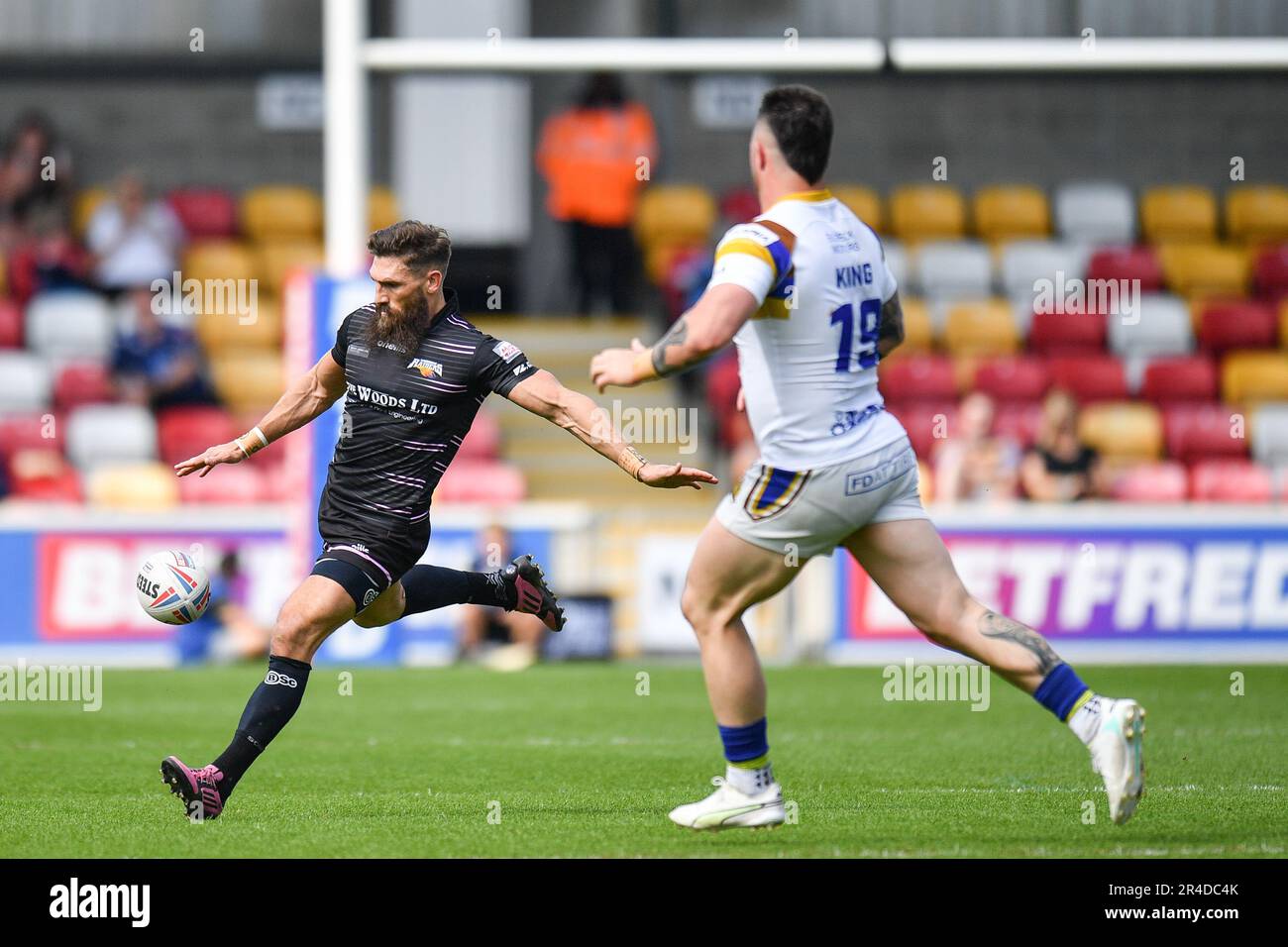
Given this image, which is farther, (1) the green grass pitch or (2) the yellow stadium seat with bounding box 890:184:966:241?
(2) the yellow stadium seat with bounding box 890:184:966:241

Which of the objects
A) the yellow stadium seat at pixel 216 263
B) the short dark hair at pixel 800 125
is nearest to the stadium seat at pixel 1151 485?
the yellow stadium seat at pixel 216 263

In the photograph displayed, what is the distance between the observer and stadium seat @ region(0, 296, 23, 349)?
19.0 metres

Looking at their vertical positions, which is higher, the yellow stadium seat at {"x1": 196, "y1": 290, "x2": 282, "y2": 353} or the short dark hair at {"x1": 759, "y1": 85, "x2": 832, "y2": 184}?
the short dark hair at {"x1": 759, "y1": 85, "x2": 832, "y2": 184}

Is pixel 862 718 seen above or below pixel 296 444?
below

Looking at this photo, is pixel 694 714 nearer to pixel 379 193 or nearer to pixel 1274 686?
pixel 1274 686

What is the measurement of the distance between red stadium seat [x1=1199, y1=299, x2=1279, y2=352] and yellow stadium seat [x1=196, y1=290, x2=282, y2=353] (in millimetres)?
9122

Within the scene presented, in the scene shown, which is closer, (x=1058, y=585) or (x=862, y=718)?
(x=862, y=718)

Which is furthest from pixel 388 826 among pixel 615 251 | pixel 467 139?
pixel 467 139

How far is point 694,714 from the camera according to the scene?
1177 centimetres

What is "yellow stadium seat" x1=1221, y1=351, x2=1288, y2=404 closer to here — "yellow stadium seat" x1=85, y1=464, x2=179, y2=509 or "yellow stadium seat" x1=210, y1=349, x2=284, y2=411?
"yellow stadium seat" x1=210, y1=349, x2=284, y2=411

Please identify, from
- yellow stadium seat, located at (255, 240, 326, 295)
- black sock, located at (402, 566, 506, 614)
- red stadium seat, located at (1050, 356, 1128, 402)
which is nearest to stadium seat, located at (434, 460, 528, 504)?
yellow stadium seat, located at (255, 240, 326, 295)

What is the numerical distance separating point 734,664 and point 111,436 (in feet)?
40.4

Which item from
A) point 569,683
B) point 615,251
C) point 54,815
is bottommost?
point 569,683
